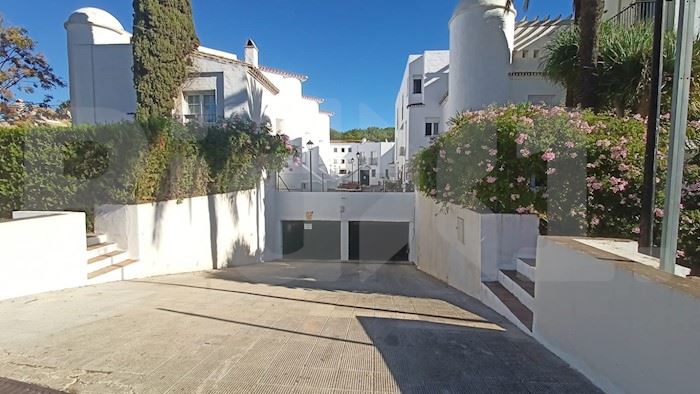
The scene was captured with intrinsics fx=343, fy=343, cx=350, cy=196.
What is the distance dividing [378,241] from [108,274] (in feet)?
36.2

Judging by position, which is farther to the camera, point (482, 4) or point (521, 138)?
point (482, 4)

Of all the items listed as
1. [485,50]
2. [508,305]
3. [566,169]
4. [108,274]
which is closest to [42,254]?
[108,274]

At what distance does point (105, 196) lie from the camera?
6453mm

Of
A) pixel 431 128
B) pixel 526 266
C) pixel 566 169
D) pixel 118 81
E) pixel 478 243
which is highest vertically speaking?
pixel 118 81

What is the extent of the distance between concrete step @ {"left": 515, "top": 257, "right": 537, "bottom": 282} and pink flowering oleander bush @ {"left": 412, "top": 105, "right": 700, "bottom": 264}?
Answer: 625 mm

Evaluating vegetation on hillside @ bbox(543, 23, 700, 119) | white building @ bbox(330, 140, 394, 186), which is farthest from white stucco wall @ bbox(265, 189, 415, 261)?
white building @ bbox(330, 140, 394, 186)

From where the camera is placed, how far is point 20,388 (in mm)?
2289

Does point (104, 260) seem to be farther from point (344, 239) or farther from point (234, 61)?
point (344, 239)

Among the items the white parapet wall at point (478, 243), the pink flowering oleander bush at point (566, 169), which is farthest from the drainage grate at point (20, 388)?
the pink flowering oleander bush at point (566, 169)

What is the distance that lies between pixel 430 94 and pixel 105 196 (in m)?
17.6

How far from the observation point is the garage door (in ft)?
49.7

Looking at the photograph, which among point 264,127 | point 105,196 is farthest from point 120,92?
point 105,196

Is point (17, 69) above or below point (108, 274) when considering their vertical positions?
above

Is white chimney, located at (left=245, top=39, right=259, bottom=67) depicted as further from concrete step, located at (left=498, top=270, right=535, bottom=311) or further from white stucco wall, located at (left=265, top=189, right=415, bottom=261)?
concrete step, located at (left=498, top=270, right=535, bottom=311)
